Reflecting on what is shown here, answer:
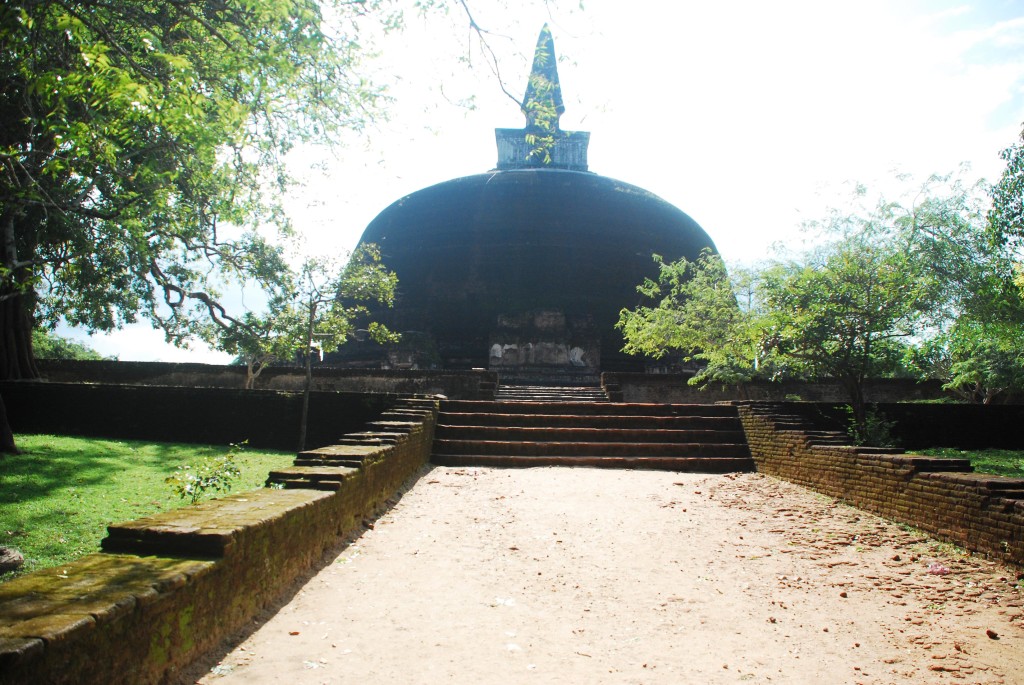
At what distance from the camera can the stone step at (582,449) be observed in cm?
864

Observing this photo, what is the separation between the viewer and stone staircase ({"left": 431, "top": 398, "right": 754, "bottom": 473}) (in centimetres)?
838

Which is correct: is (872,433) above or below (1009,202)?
below

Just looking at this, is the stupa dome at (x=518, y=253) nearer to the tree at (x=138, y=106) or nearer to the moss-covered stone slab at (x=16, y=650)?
the tree at (x=138, y=106)

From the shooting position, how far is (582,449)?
344 inches

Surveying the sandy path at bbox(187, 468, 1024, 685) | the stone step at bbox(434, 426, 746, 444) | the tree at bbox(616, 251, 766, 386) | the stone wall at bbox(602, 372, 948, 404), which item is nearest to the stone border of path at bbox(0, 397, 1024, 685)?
the sandy path at bbox(187, 468, 1024, 685)

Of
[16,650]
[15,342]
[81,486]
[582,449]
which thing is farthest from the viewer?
[15,342]

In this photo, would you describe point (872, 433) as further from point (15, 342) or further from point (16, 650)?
point (15, 342)

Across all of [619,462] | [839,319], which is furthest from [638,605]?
[839,319]

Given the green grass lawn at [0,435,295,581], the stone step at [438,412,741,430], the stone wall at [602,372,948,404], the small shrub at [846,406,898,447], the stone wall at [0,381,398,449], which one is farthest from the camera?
the stone wall at [602,372,948,404]

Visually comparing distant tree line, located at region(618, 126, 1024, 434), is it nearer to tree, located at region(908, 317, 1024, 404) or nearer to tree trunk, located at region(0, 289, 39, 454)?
tree, located at region(908, 317, 1024, 404)

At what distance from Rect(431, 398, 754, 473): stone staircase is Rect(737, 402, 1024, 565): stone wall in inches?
32.3

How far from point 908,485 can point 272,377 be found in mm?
13293

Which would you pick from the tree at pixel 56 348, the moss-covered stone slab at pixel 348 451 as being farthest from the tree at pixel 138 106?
the tree at pixel 56 348

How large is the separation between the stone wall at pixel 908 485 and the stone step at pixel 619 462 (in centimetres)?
47
